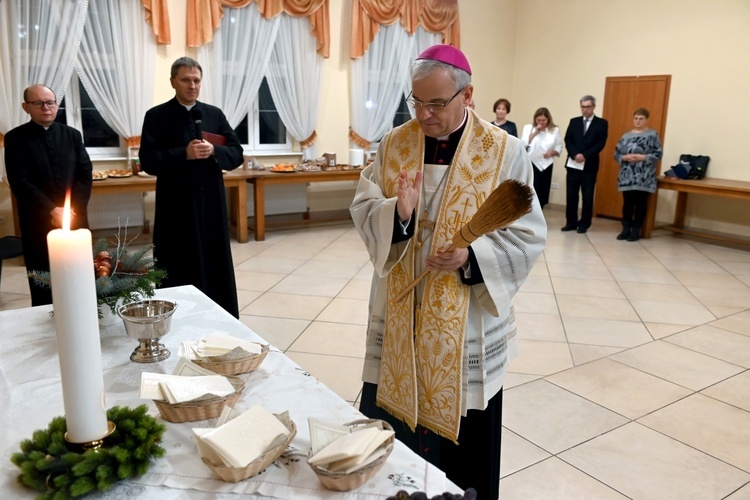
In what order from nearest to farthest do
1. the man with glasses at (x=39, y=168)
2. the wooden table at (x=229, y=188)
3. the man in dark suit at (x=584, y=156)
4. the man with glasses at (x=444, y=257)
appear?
the man with glasses at (x=444, y=257)
the man with glasses at (x=39, y=168)
the wooden table at (x=229, y=188)
the man in dark suit at (x=584, y=156)

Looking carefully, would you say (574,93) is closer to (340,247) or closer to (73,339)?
(340,247)

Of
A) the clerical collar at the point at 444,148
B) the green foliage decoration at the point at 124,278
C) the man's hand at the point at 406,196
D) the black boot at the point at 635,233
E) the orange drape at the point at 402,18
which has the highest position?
the orange drape at the point at 402,18

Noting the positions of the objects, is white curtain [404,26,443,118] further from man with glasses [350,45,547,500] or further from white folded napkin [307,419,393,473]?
white folded napkin [307,419,393,473]

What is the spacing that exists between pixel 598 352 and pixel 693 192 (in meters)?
4.13

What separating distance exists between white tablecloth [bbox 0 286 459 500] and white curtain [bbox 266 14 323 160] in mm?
6157

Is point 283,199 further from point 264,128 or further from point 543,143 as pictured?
point 543,143

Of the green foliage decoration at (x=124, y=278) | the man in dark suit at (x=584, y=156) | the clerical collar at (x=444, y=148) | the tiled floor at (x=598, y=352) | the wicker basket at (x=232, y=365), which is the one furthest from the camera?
the man in dark suit at (x=584, y=156)

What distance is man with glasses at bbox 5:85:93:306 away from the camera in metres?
3.84

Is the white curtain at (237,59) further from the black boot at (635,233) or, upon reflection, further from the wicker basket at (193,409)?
the wicker basket at (193,409)

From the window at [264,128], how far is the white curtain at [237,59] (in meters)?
0.33

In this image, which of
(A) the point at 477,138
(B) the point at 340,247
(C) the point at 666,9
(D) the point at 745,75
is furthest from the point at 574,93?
(A) the point at 477,138

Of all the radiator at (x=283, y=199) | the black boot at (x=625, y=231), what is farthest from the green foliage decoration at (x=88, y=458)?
the black boot at (x=625, y=231)

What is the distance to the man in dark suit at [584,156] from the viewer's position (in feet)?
24.3

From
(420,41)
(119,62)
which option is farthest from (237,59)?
(420,41)
